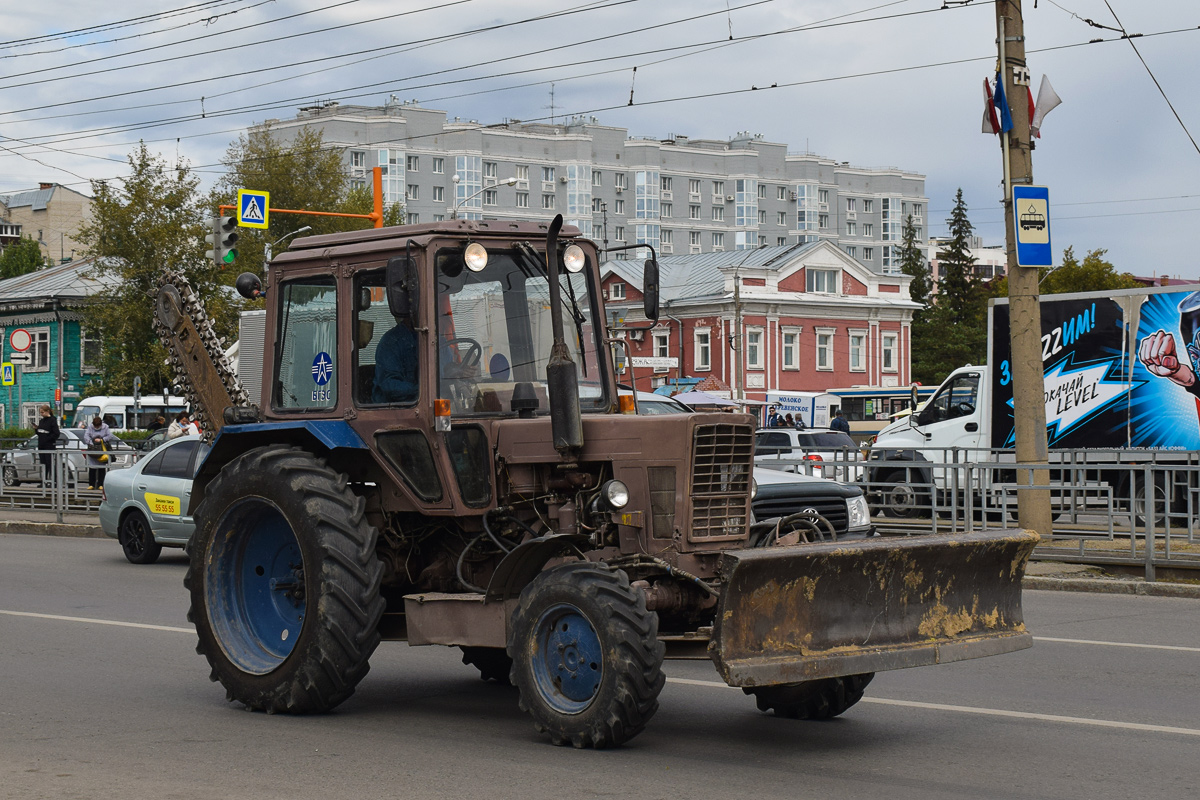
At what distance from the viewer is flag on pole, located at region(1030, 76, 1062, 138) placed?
17.1 meters

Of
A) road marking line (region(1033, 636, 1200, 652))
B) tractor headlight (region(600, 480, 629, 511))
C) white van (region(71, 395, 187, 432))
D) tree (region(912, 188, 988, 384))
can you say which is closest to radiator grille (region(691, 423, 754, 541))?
tractor headlight (region(600, 480, 629, 511))

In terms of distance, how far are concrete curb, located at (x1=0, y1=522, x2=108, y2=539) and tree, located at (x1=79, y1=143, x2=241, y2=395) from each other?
77.5 feet

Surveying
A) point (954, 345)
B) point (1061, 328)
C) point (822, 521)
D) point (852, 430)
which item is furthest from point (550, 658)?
point (954, 345)

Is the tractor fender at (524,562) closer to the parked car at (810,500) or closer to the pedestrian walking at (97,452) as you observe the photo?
the parked car at (810,500)

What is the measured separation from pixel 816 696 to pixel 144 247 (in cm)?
4450

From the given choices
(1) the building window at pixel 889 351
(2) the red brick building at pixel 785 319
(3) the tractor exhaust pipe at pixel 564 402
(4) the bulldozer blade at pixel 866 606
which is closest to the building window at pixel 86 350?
(2) the red brick building at pixel 785 319

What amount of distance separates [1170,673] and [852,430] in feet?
119

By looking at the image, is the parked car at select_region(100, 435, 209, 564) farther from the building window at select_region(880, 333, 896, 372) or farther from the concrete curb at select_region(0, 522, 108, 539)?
the building window at select_region(880, 333, 896, 372)

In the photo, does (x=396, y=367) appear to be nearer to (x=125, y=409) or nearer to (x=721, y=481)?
(x=721, y=481)

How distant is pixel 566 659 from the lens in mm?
7020

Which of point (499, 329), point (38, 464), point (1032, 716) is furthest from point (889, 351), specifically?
point (499, 329)

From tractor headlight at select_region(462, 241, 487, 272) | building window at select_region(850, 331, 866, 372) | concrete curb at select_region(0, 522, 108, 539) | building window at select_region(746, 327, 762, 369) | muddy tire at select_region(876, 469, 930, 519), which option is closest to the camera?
tractor headlight at select_region(462, 241, 487, 272)

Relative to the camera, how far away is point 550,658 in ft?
23.3

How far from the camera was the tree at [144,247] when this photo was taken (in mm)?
48062
